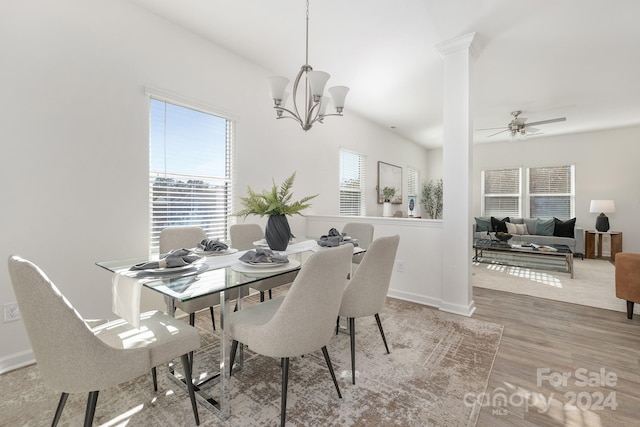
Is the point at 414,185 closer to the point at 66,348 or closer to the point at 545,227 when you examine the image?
the point at 545,227

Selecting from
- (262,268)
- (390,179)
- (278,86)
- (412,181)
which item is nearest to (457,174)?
(278,86)

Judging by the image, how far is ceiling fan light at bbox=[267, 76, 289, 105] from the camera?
85.4 inches

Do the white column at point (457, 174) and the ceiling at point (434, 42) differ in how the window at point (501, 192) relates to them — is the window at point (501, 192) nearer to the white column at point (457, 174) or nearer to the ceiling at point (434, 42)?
the ceiling at point (434, 42)

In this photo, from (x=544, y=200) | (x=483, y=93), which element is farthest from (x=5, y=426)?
(x=544, y=200)

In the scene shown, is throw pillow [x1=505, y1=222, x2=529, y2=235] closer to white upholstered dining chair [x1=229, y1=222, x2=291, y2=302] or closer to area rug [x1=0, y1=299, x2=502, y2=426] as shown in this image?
area rug [x1=0, y1=299, x2=502, y2=426]

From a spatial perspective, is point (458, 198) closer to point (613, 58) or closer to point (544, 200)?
point (613, 58)

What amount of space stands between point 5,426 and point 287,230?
177 cm

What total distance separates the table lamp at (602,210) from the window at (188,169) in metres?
7.18

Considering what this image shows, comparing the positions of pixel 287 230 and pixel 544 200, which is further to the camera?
pixel 544 200

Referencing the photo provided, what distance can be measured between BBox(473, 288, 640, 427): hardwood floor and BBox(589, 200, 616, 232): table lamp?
397 cm

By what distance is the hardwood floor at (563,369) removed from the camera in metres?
1.59

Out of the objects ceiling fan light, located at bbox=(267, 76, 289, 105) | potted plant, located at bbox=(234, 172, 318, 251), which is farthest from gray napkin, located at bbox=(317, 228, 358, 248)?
ceiling fan light, located at bbox=(267, 76, 289, 105)

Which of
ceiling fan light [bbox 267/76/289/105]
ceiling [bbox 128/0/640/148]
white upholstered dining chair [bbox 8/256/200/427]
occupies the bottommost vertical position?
white upholstered dining chair [bbox 8/256/200/427]

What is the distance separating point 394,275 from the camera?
3.54 meters
